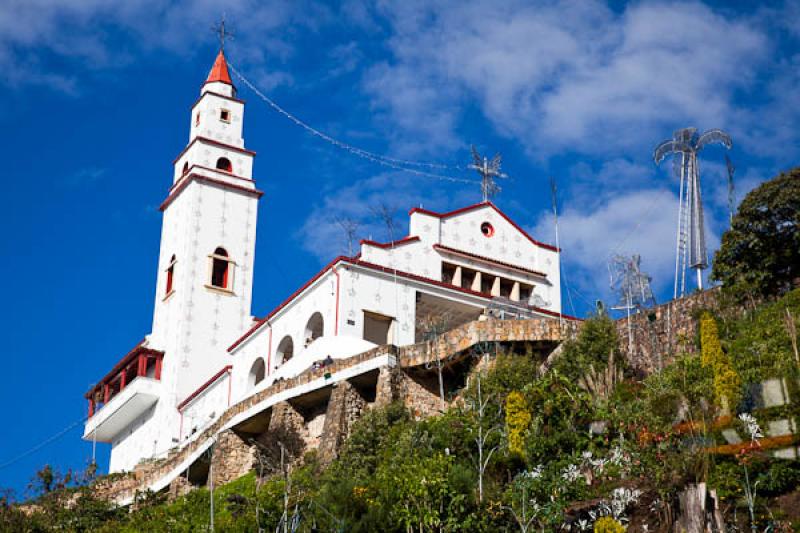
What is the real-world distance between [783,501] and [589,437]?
5599mm

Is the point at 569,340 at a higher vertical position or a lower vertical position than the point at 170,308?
lower

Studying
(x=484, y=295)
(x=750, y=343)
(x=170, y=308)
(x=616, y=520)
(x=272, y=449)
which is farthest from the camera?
(x=170, y=308)

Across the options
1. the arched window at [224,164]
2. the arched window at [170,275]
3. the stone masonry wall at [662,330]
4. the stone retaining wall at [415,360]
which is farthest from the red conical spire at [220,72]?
the stone masonry wall at [662,330]

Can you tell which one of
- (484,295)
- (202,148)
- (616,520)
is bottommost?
(616,520)

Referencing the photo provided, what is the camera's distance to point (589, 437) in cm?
2762

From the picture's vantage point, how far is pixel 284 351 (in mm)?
45219

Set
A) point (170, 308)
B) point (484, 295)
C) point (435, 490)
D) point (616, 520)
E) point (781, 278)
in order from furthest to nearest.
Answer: point (170, 308), point (484, 295), point (781, 278), point (435, 490), point (616, 520)

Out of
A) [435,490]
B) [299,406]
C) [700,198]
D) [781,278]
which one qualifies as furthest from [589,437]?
[700,198]

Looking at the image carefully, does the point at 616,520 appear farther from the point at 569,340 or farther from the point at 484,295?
the point at 484,295

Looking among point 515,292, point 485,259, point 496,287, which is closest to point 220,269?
point 485,259

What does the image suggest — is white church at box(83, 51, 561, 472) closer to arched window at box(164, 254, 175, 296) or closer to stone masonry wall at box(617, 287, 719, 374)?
arched window at box(164, 254, 175, 296)

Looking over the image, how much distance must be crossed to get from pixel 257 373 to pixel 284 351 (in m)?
2.63

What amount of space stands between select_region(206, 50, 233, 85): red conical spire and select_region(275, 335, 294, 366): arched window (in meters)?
19.6

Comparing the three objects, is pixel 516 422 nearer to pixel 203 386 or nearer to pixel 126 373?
pixel 203 386
